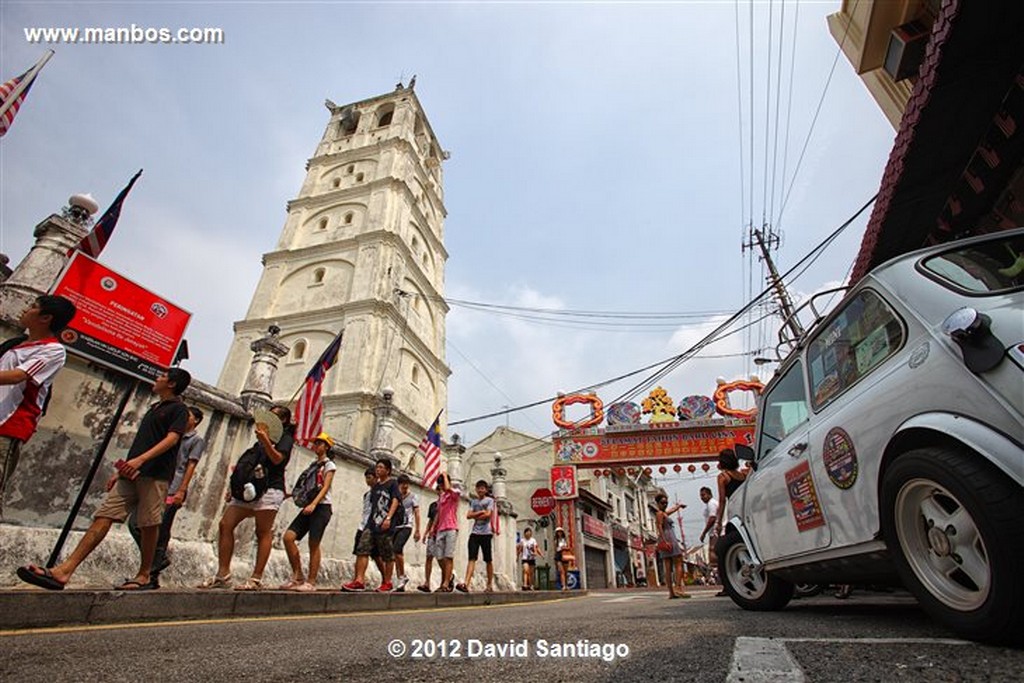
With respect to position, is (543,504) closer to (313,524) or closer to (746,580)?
(313,524)

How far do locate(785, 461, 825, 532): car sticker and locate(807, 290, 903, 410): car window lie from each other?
1.36ft

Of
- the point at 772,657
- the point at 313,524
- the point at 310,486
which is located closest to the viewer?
the point at 772,657

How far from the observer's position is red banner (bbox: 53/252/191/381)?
14.7 ft

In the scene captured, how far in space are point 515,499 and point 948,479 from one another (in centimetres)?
2871

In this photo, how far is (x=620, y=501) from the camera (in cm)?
3572

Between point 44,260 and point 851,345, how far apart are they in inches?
281

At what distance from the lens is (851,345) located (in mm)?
2709

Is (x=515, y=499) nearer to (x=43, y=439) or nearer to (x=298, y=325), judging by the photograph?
(x=298, y=325)

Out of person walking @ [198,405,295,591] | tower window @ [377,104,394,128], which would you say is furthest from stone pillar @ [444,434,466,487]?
tower window @ [377,104,394,128]

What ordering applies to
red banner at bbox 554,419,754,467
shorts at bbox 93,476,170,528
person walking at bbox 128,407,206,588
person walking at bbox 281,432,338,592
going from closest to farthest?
shorts at bbox 93,476,170,528, person walking at bbox 128,407,206,588, person walking at bbox 281,432,338,592, red banner at bbox 554,419,754,467

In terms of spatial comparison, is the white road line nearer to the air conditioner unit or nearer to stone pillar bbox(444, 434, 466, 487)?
the air conditioner unit

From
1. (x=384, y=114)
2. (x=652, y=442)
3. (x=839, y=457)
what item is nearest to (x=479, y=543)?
(x=839, y=457)

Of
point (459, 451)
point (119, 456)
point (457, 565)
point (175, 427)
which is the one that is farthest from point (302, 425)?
point (459, 451)

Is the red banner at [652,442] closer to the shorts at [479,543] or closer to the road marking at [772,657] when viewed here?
the shorts at [479,543]
